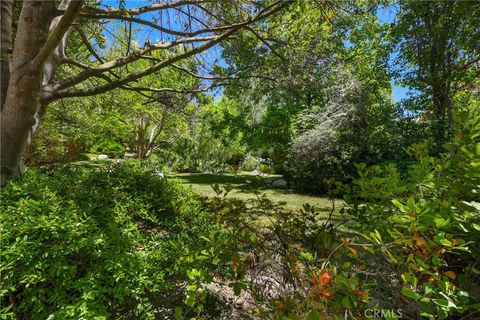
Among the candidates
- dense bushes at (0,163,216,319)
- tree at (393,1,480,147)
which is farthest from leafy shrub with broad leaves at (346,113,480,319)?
tree at (393,1,480,147)

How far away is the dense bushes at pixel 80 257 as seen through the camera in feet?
5.16

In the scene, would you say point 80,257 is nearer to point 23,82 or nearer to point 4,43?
point 23,82

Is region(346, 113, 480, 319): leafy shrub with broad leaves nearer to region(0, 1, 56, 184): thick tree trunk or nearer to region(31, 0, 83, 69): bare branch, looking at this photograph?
region(31, 0, 83, 69): bare branch

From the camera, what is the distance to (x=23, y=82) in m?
2.46

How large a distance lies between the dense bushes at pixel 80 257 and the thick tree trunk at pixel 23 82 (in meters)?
0.56

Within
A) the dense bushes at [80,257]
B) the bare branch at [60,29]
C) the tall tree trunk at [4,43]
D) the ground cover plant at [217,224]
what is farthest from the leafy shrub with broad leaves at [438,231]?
the tall tree trunk at [4,43]

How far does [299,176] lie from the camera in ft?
36.4

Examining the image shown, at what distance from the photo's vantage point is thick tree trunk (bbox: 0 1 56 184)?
2.48 metres

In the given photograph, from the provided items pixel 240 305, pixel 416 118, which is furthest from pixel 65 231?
pixel 416 118

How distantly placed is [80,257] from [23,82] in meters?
1.77

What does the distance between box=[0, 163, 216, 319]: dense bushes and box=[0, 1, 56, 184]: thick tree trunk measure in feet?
1.83

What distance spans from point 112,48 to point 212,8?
20.0ft

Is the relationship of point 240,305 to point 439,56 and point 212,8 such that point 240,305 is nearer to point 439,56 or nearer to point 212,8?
point 212,8

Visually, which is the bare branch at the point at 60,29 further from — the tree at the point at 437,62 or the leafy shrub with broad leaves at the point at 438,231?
the tree at the point at 437,62
